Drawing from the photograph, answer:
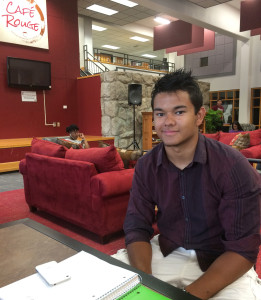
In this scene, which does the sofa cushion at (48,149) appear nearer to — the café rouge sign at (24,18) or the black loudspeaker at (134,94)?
the black loudspeaker at (134,94)

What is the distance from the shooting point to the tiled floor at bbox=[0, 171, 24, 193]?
14.6ft

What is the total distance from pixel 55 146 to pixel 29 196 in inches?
29.4

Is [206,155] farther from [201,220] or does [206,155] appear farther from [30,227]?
[30,227]

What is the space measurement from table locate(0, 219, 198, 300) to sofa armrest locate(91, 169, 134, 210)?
3.44ft

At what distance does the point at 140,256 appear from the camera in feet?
3.52

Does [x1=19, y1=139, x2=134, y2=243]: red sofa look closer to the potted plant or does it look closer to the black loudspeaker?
the black loudspeaker

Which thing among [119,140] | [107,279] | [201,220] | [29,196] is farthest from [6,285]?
[119,140]

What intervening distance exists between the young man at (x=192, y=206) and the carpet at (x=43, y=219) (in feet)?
3.72

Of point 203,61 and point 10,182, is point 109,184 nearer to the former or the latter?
point 10,182

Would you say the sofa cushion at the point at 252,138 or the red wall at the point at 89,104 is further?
the red wall at the point at 89,104

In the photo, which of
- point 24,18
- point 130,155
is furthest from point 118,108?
point 130,155

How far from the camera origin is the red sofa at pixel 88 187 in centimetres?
234

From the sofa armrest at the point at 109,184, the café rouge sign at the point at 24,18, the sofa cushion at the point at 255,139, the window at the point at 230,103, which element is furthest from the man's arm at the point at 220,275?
the window at the point at 230,103

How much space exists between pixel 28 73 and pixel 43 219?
15.8ft
